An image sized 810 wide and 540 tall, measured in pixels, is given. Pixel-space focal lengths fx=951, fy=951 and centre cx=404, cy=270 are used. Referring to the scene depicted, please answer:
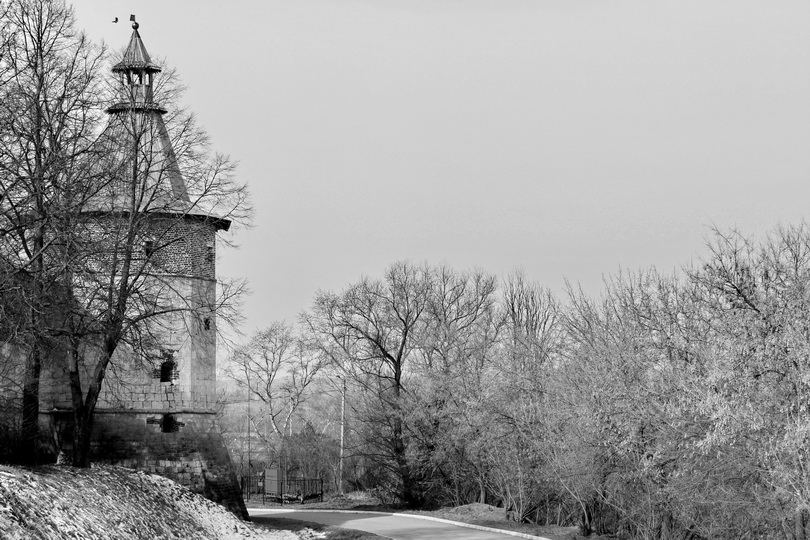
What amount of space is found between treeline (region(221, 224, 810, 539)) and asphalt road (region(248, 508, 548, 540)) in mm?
2365

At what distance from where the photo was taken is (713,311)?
59.6 feet

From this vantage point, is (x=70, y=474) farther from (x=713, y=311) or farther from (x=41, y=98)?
(x=713, y=311)

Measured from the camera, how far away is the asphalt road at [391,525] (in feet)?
75.7

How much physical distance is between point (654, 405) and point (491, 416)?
10.2 meters

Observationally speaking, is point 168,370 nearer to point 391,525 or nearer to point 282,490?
point 391,525

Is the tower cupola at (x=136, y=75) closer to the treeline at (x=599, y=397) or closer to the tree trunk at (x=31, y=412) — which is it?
the tree trunk at (x=31, y=412)

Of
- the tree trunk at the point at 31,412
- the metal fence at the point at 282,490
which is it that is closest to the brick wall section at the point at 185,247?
the tree trunk at the point at 31,412

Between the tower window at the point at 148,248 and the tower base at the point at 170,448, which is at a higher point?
the tower window at the point at 148,248

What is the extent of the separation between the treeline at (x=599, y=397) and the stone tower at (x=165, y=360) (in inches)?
322

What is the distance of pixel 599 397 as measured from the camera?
67.3 ft

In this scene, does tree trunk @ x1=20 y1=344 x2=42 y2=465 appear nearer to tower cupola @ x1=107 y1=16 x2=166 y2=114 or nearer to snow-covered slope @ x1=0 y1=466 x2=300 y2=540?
snow-covered slope @ x1=0 y1=466 x2=300 y2=540

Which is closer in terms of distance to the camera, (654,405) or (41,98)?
(654,405)

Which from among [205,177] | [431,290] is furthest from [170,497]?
[431,290]

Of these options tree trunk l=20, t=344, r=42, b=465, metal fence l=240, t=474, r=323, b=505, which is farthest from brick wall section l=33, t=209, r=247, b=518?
metal fence l=240, t=474, r=323, b=505
